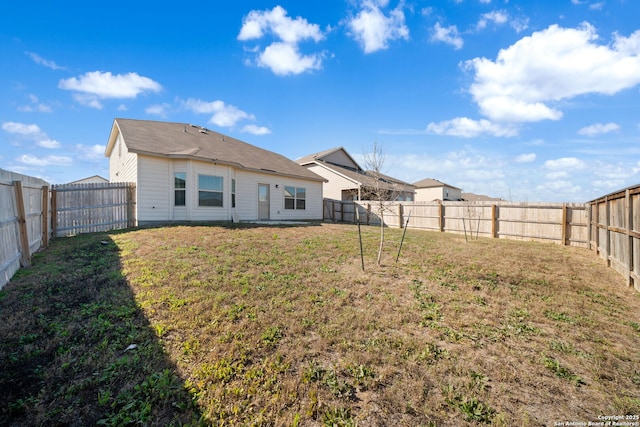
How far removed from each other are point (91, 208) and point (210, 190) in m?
4.35

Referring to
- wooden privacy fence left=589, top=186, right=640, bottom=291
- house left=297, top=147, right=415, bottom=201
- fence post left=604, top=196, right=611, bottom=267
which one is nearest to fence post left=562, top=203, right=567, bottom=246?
wooden privacy fence left=589, top=186, right=640, bottom=291

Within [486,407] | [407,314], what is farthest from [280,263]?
[486,407]

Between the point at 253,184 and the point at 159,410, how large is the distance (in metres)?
13.5

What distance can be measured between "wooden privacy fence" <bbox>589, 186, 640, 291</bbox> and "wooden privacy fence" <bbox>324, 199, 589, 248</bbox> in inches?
81.0

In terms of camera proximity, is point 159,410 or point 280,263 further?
point 280,263

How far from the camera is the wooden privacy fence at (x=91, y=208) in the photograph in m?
9.32

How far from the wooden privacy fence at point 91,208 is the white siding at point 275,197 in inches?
186

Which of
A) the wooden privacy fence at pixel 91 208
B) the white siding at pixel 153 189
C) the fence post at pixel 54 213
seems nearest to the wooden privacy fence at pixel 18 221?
the fence post at pixel 54 213

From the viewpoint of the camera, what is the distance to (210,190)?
1271cm

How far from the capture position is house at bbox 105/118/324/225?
452 inches

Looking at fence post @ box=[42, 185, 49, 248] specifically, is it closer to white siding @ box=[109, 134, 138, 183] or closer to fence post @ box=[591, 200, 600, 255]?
white siding @ box=[109, 134, 138, 183]

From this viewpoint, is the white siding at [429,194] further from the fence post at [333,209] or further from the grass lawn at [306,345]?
the grass lawn at [306,345]

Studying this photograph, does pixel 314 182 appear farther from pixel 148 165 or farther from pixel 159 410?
pixel 159 410

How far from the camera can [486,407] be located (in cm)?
246
